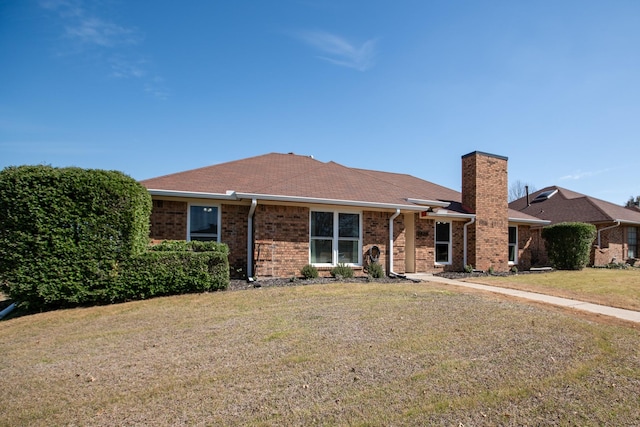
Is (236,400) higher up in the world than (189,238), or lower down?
lower down

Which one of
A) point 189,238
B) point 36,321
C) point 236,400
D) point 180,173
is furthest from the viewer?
point 180,173

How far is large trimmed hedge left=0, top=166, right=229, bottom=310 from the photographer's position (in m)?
7.49

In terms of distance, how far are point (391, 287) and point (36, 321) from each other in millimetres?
8244

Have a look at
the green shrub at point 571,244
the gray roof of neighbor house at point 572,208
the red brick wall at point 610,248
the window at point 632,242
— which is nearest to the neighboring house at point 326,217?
the green shrub at point 571,244

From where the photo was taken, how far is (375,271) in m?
12.1

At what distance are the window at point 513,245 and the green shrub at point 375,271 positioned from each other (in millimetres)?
8598

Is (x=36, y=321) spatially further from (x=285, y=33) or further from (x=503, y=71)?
(x=503, y=71)

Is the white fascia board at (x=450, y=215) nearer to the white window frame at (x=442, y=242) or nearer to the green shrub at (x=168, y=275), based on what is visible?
the white window frame at (x=442, y=242)

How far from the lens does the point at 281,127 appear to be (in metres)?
16.9

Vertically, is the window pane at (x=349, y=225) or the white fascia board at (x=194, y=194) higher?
the white fascia board at (x=194, y=194)

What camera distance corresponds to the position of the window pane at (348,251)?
12.5 m

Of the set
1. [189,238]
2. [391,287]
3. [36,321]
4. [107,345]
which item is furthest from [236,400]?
[189,238]

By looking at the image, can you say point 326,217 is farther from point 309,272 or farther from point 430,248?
point 430,248

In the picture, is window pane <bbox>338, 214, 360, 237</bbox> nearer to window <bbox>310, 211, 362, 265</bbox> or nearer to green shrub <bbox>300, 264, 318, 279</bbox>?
window <bbox>310, 211, 362, 265</bbox>
